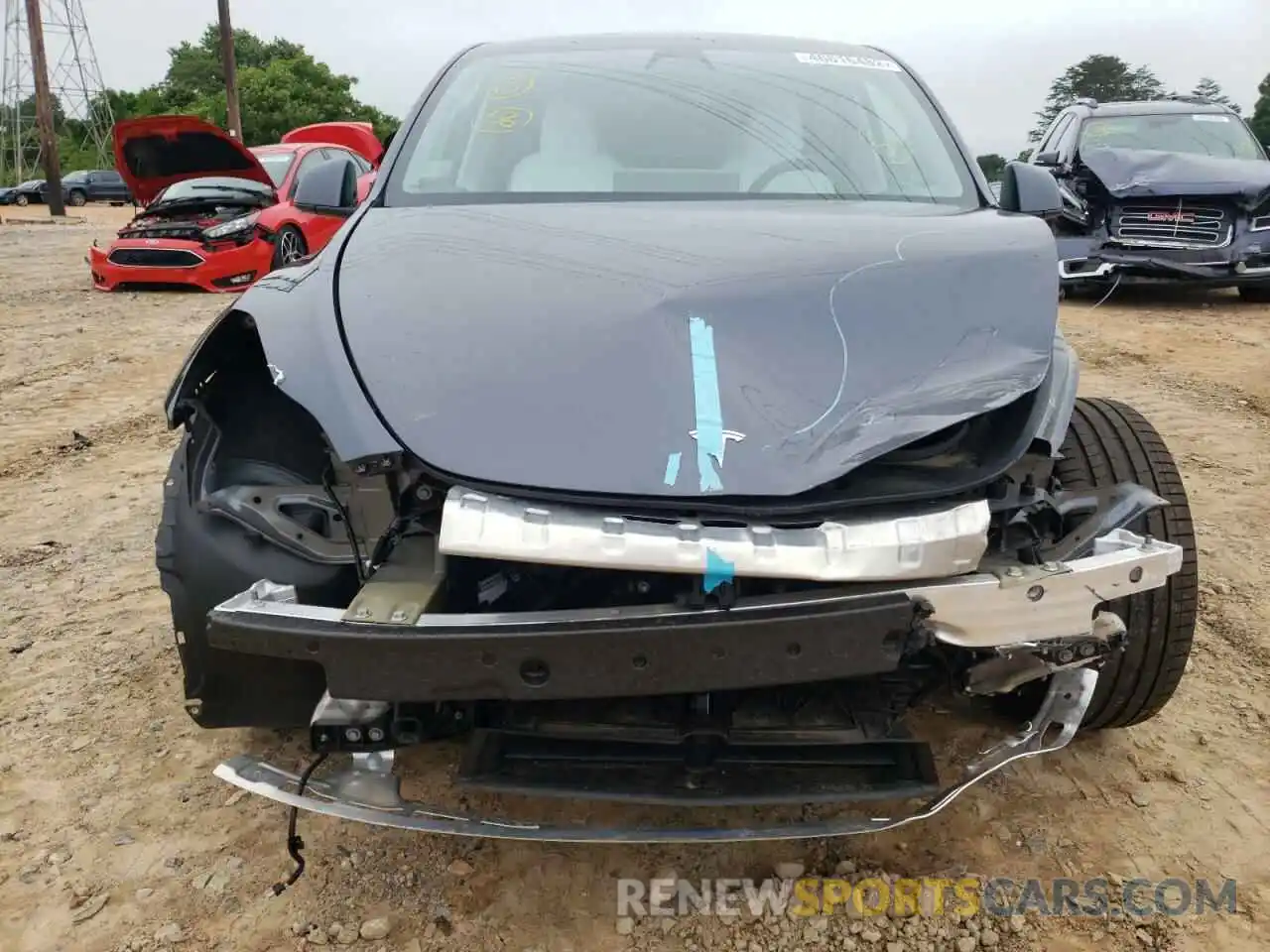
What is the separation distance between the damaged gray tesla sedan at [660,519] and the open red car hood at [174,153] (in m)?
6.14

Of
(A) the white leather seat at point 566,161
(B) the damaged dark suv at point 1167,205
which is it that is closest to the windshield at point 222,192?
(B) the damaged dark suv at point 1167,205

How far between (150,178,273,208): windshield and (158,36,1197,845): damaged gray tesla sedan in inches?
314

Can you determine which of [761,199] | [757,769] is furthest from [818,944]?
[761,199]

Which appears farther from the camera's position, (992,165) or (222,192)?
(222,192)

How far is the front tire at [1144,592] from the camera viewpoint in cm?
205

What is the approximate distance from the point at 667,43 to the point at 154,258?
7749mm

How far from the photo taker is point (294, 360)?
1.79 meters

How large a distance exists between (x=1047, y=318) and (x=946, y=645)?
2.36 ft

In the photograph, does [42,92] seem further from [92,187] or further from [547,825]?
[547,825]

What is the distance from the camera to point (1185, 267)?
24.7 ft

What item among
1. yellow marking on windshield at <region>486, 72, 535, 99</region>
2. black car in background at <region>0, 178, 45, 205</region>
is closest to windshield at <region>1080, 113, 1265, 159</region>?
yellow marking on windshield at <region>486, 72, 535, 99</region>

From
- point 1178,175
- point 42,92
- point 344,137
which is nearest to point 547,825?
point 1178,175

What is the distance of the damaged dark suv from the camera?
7.50 metres

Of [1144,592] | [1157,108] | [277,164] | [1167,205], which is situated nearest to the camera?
[1144,592]
